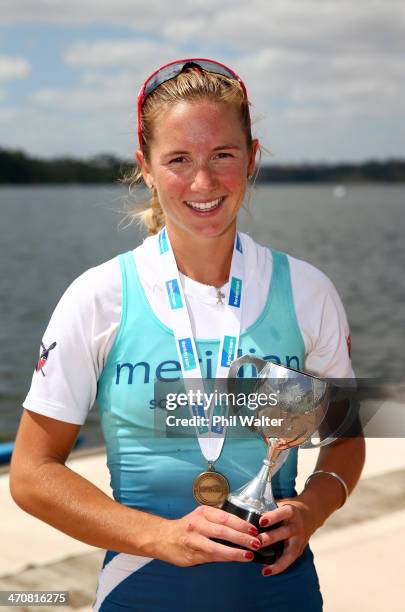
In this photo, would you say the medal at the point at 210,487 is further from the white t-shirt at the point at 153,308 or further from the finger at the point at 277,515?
the white t-shirt at the point at 153,308

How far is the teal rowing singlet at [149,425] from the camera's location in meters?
→ 2.02

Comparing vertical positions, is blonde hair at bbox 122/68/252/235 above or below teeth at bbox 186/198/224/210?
above

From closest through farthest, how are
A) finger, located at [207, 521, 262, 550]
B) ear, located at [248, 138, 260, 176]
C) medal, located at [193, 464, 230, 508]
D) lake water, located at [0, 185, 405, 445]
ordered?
finger, located at [207, 521, 262, 550]
medal, located at [193, 464, 230, 508]
ear, located at [248, 138, 260, 176]
lake water, located at [0, 185, 405, 445]

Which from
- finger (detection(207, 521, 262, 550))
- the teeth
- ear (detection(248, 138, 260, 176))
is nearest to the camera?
finger (detection(207, 521, 262, 550))

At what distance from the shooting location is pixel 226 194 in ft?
6.85

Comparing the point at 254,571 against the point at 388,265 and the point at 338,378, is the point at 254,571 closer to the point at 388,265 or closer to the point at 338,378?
the point at 338,378

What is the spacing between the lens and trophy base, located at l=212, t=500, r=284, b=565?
5.92 feet

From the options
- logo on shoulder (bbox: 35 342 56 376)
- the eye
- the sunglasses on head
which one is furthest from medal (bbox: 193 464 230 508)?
the sunglasses on head

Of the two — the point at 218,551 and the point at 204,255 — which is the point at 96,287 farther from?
the point at 218,551

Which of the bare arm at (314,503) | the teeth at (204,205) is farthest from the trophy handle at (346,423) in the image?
the teeth at (204,205)

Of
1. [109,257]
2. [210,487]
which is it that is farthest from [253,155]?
[109,257]

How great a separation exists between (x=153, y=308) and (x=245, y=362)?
0.24 m

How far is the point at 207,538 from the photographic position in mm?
1792

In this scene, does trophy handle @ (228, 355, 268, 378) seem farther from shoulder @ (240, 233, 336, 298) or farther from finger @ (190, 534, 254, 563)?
finger @ (190, 534, 254, 563)
